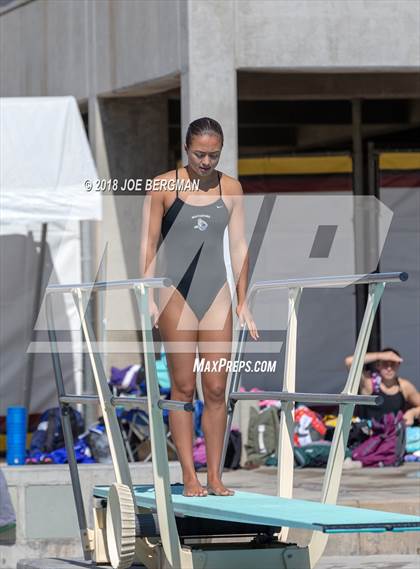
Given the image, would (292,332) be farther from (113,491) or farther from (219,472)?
(113,491)

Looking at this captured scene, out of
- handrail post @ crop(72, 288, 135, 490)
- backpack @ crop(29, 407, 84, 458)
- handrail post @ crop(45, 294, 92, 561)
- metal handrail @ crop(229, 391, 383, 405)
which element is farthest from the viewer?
backpack @ crop(29, 407, 84, 458)

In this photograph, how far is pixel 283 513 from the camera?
520 centimetres

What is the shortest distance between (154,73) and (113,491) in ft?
26.1

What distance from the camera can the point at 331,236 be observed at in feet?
Result: 48.3

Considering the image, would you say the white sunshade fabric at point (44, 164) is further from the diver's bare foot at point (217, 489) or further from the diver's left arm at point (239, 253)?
the diver's bare foot at point (217, 489)

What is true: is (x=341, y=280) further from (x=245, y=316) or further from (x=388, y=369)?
(x=388, y=369)

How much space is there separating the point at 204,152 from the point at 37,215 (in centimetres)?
588

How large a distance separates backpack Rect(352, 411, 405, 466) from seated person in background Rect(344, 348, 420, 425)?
38cm

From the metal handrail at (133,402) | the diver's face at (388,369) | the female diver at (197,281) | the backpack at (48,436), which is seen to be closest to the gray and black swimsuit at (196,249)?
the female diver at (197,281)

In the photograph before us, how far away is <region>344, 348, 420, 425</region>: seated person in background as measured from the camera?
42.3 ft

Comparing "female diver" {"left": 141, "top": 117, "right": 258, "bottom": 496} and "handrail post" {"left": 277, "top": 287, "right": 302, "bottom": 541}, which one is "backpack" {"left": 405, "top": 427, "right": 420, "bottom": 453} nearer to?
"handrail post" {"left": 277, "top": 287, "right": 302, "bottom": 541}

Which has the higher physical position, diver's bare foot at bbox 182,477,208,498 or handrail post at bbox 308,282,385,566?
handrail post at bbox 308,282,385,566

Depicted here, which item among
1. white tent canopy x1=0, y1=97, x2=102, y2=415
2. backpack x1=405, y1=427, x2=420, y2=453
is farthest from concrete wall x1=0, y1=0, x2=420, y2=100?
backpack x1=405, y1=427, x2=420, y2=453

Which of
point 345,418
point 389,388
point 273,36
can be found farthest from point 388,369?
point 345,418
